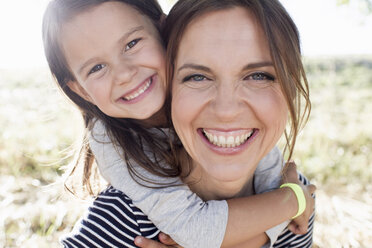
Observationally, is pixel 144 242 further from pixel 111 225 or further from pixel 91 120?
pixel 91 120

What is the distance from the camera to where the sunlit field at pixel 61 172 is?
11.4 ft

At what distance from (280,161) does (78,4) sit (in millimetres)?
1766

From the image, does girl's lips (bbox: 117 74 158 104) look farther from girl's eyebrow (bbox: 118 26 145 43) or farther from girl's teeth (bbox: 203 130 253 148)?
girl's teeth (bbox: 203 130 253 148)

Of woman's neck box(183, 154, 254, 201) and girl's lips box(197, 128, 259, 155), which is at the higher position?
girl's lips box(197, 128, 259, 155)

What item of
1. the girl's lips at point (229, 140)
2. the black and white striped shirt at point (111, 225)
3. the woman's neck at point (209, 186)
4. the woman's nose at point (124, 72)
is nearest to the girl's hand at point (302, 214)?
the woman's neck at point (209, 186)

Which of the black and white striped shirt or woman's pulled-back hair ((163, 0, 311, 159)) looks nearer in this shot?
woman's pulled-back hair ((163, 0, 311, 159))

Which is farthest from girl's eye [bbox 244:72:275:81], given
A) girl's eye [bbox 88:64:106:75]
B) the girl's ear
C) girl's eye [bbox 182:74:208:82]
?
the girl's ear

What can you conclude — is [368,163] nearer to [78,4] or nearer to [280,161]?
[280,161]

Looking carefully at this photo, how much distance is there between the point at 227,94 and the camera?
1.96 meters

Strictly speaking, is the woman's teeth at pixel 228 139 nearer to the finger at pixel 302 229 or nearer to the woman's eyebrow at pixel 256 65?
the woman's eyebrow at pixel 256 65

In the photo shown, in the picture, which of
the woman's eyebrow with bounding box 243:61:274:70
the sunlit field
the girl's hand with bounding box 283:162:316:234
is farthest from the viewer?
the sunlit field

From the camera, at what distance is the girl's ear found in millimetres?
2744

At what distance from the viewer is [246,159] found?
2.14m

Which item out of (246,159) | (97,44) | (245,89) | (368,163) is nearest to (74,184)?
(97,44)
